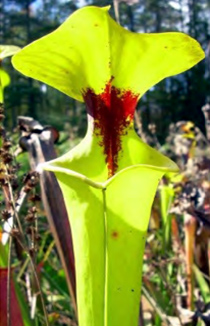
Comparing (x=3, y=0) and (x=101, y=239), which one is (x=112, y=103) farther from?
(x=3, y=0)

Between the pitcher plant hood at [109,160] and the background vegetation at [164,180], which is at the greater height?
the pitcher plant hood at [109,160]

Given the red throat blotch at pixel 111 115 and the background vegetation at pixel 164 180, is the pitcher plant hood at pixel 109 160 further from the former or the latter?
the background vegetation at pixel 164 180

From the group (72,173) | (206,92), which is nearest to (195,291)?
(72,173)

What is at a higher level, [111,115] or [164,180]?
[111,115]

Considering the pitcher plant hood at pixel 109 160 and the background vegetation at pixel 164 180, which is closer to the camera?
the pitcher plant hood at pixel 109 160

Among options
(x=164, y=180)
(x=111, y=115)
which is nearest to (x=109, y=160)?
(x=111, y=115)

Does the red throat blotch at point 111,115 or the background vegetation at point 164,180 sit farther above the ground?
the red throat blotch at point 111,115

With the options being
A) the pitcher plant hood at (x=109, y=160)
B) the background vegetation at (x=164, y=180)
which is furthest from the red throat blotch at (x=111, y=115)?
the background vegetation at (x=164, y=180)

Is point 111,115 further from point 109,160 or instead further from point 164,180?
point 164,180

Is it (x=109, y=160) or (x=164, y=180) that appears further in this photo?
(x=164, y=180)
